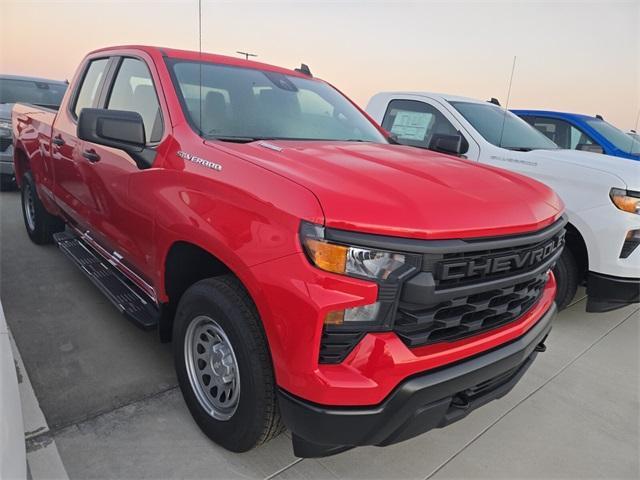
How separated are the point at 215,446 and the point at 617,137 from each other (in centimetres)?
684

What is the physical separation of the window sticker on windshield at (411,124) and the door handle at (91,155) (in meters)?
3.35

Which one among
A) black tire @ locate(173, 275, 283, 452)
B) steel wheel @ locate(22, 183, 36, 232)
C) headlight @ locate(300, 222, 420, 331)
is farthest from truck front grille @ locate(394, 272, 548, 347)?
steel wheel @ locate(22, 183, 36, 232)

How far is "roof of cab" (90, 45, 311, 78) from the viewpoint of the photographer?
290cm

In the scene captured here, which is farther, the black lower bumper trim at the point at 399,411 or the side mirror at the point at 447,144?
the side mirror at the point at 447,144

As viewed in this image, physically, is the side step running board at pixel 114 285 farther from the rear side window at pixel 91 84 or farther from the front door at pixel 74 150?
the rear side window at pixel 91 84

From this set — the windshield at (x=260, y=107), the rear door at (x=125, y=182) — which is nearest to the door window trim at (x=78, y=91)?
the rear door at (x=125, y=182)

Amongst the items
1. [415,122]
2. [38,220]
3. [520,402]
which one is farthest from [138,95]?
[415,122]

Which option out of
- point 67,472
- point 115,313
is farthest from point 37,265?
point 67,472

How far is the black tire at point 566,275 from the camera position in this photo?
3.94 metres

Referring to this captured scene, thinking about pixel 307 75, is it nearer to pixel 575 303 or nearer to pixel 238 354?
pixel 238 354

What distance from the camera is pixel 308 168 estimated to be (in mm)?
1954

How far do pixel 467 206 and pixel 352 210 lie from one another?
1.65 ft

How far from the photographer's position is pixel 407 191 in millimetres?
1825

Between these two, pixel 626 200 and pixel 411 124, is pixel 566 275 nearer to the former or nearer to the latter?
pixel 626 200
